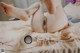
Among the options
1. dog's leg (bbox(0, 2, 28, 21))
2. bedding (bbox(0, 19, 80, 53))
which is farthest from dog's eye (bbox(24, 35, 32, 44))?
dog's leg (bbox(0, 2, 28, 21))

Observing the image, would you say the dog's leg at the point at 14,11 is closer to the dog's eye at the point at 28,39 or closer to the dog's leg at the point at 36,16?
the dog's leg at the point at 36,16

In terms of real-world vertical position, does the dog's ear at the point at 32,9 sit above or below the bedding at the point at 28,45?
above

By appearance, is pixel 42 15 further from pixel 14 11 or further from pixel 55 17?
pixel 14 11

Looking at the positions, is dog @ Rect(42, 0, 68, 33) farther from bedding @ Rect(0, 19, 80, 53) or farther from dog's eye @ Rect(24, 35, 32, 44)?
dog's eye @ Rect(24, 35, 32, 44)

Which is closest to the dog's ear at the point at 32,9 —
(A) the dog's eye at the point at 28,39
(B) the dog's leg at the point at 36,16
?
(B) the dog's leg at the point at 36,16

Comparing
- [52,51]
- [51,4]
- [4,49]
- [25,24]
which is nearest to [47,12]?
[51,4]

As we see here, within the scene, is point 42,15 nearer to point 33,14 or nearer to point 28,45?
point 33,14

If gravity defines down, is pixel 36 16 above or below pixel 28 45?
above

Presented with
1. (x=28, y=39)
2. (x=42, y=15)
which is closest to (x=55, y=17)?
(x=42, y=15)

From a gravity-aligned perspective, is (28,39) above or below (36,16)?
below

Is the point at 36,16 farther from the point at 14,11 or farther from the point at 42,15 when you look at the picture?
the point at 14,11

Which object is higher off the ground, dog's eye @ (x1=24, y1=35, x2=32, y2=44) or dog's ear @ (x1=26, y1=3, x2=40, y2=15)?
dog's ear @ (x1=26, y1=3, x2=40, y2=15)

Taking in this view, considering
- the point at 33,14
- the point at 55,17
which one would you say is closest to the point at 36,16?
the point at 33,14

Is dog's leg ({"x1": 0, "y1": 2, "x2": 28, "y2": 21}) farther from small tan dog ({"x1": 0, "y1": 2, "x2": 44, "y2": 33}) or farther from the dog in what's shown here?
the dog
